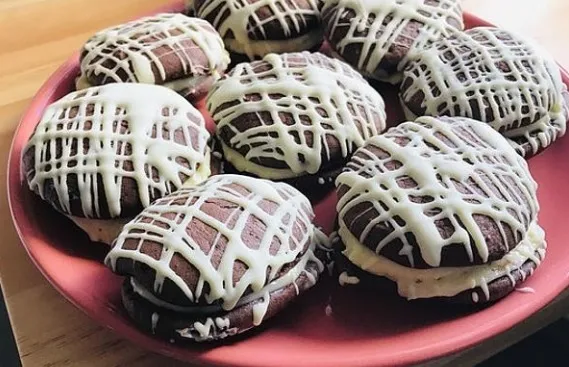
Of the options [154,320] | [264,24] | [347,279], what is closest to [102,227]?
[154,320]

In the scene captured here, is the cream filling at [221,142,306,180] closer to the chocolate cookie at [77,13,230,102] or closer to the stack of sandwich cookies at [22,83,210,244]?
the stack of sandwich cookies at [22,83,210,244]

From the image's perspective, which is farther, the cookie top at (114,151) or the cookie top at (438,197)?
the cookie top at (114,151)

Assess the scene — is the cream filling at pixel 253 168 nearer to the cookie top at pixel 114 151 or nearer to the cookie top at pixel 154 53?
the cookie top at pixel 114 151

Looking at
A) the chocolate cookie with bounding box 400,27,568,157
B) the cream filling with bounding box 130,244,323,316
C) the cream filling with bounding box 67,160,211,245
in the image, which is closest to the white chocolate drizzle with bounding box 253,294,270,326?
the cream filling with bounding box 130,244,323,316

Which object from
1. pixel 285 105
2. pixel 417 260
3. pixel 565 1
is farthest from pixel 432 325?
pixel 565 1

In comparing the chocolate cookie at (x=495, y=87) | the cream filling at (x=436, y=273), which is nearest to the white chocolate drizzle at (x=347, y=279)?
the cream filling at (x=436, y=273)

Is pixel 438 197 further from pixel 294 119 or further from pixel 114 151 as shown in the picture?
pixel 114 151

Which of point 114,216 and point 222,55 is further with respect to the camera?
point 222,55

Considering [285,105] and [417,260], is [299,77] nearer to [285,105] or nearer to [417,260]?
[285,105]
